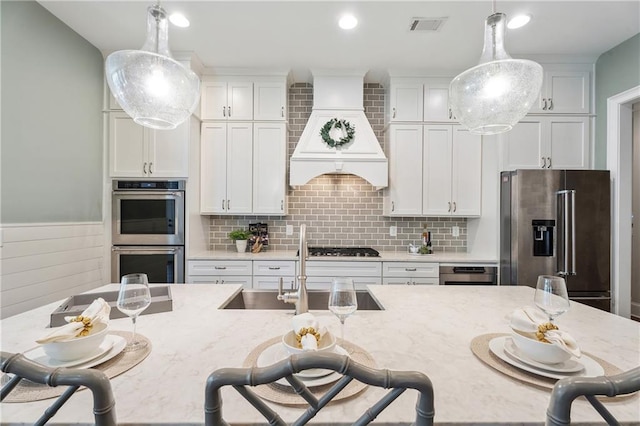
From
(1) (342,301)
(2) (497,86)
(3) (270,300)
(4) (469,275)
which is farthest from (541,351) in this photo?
(4) (469,275)

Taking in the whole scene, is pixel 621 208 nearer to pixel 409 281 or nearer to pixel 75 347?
pixel 409 281

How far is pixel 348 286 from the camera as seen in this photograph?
1.01 meters

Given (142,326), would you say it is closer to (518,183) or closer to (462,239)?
(518,183)

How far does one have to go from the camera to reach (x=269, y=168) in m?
3.16

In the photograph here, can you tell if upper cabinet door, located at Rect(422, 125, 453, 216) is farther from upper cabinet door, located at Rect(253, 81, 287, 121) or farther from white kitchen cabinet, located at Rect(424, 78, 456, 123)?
upper cabinet door, located at Rect(253, 81, 287, 121)

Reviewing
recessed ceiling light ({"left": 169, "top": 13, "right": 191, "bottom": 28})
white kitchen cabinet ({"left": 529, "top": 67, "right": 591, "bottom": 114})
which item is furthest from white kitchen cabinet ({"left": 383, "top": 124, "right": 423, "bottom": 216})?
recessed ceiling light ({"left": 169, "top": 13, "right": 191, "bottom": 28})

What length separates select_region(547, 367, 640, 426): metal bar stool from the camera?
1.67ft

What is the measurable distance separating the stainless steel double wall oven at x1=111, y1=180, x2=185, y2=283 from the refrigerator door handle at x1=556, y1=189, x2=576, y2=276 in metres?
3.46

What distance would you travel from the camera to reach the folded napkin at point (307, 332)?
2.71ft

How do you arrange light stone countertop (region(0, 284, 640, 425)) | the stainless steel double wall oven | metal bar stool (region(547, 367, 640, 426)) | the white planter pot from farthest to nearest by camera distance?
the white planter pot < the stainless steel double wall oven < light stone countertop (region(0, 284, 640, 425)) < metal bar stool (region(547, 367, 640, 426))

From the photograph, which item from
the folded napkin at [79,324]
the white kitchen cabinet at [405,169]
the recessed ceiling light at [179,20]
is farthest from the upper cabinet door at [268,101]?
the folded napkin at [79,324]

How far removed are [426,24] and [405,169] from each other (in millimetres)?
1317

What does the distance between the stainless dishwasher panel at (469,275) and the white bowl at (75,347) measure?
2753 mm

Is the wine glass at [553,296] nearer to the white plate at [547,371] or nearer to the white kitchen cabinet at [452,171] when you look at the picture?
the white plate at [547,371]
